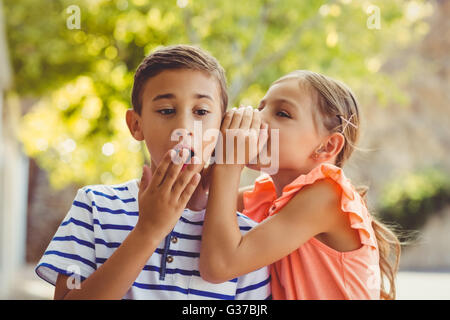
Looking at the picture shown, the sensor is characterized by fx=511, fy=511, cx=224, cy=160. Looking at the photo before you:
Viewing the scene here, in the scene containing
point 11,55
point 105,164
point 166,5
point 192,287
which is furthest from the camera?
point 11,55

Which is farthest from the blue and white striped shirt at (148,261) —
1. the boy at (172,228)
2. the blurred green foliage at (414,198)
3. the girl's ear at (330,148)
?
the blurred green foliage at (414,198)

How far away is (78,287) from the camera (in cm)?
99

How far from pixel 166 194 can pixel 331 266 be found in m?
0.42

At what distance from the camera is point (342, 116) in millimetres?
1303

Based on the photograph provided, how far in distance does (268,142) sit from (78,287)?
0.53m

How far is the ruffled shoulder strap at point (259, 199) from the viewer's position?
52.9 inches

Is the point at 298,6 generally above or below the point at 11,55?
below

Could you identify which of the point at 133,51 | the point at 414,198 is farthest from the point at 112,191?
the point at 414,198

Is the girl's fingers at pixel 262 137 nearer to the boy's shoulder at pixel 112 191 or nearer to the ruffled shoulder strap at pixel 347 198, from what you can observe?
the ruffled shoulder strap at pixel 347 198

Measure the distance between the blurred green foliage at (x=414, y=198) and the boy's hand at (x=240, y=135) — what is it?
382 inches

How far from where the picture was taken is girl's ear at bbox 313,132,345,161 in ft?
4.21
